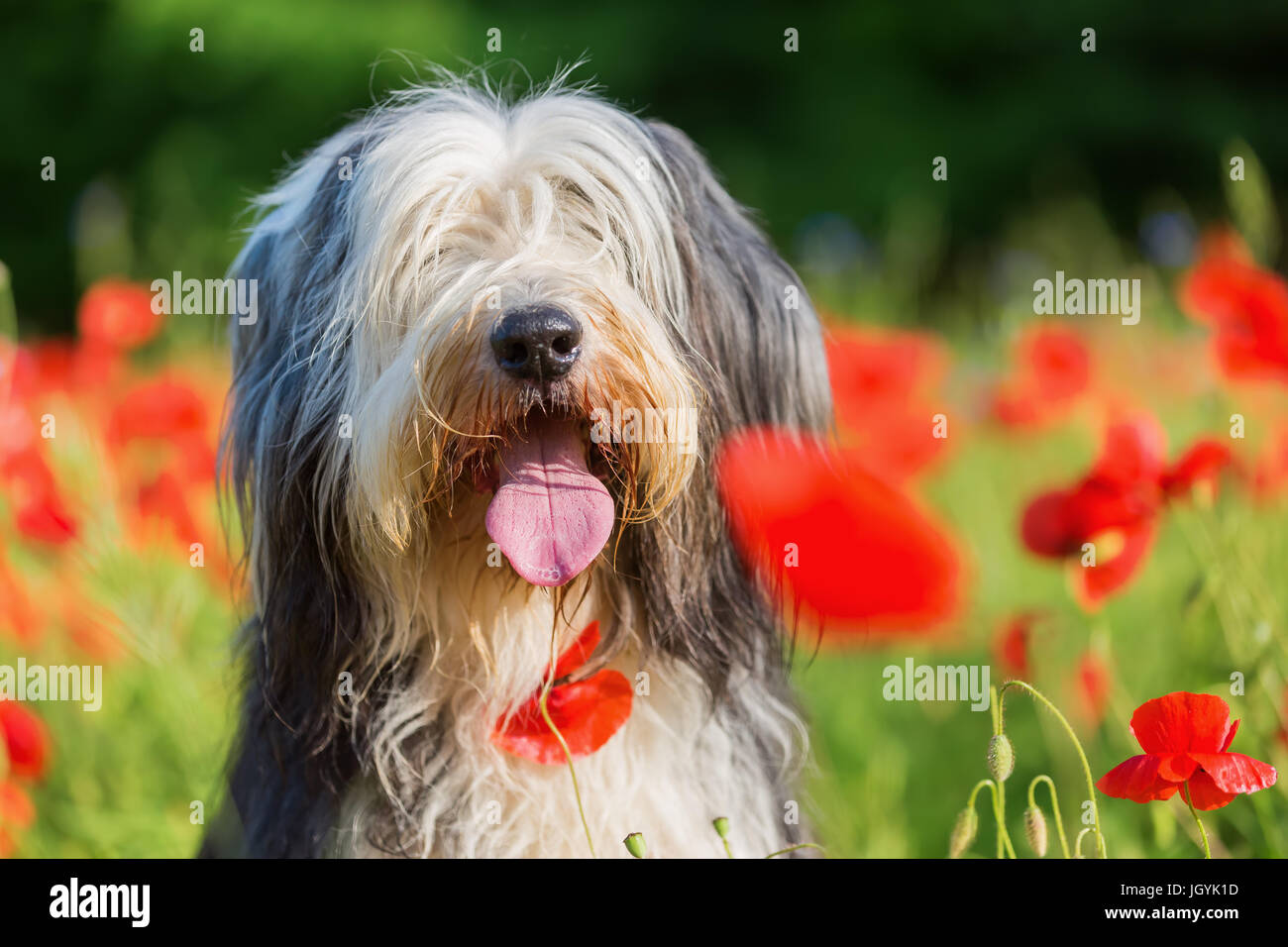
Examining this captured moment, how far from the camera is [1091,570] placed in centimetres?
206

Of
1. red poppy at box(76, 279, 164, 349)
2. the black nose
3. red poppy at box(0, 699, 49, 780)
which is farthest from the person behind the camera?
red poppy at box(76, 279, 164, 349)

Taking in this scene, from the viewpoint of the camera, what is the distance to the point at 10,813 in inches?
91.2

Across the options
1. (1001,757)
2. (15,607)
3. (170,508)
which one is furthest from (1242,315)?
(15,607)

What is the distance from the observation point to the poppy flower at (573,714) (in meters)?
1.90

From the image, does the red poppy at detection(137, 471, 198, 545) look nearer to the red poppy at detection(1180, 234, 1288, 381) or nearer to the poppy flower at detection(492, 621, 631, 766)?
the poppy flower at detection(492, 621, 631, 766)

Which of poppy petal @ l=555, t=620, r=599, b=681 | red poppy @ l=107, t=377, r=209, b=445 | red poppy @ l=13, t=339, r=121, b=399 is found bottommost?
poppy petal @ l=555, t=620, r=599, b=681

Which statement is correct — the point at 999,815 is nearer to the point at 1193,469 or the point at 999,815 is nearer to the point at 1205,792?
the point at 1205,792

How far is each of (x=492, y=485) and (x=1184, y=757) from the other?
1.02 metres

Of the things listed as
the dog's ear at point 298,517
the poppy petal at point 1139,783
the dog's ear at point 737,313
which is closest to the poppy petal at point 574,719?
the dog's ear at point 298,517

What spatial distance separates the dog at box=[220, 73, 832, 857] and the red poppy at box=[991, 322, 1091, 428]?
1100mm

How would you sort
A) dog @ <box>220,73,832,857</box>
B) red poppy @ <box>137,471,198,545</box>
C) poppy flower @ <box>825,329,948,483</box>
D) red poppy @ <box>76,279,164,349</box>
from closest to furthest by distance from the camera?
dog @ <box>220,73,832,857</box>
red poppy @ <box>137,471,198,545</box>
poppy flower @ <box>825,329,948,483</box>
red poppy @ <box>76,279,164,349</box>

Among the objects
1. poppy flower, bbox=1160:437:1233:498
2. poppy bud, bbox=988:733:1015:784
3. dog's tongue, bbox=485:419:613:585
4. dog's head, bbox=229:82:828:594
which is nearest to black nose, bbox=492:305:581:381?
dog's head, bbox=229:82:828:594

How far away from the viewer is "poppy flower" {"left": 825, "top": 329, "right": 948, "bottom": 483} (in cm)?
317

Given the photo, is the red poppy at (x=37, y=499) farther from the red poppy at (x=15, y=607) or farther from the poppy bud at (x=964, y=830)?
the poppy bud at (x=964, y=830)
